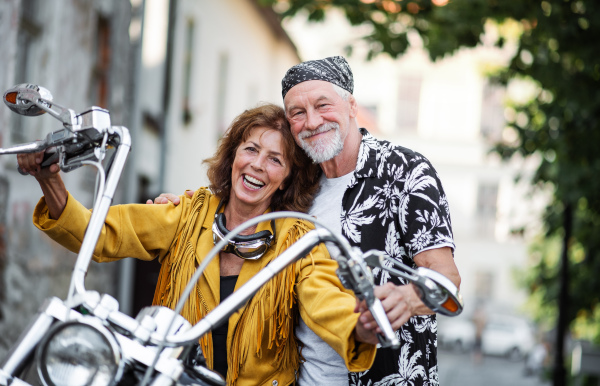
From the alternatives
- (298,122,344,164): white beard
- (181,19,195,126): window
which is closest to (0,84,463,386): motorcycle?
(298,122,344,164): white beard

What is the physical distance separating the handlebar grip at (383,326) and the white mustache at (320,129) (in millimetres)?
1177

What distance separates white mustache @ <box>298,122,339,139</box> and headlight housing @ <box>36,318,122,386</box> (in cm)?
151

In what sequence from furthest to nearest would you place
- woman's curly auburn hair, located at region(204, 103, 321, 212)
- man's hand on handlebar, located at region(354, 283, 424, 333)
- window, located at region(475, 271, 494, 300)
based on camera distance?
window, located at region(475, 271, 494, 300)
woman's curly auburn hair, located at region(204, 103, 321, 212)
man's hand on handlebar, located at region(354, 283, 424, 333)

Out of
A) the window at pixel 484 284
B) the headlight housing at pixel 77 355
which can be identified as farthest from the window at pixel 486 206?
the headlight housing at pixel 77 355

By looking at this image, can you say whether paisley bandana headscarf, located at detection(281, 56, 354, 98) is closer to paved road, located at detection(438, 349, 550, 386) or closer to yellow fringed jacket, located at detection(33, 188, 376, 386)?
yellow fringed jacket, located at detection(33, 188, 376, 386)

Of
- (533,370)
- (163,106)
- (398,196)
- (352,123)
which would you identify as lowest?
(533,370)

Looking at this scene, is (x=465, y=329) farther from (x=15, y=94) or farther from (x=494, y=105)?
(x=15, y=94)

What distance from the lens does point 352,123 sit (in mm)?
3418

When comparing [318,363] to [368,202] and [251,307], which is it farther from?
[368,202]

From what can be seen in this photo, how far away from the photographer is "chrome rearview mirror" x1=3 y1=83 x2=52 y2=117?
2355 millimetres

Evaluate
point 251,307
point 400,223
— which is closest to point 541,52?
point 400,223

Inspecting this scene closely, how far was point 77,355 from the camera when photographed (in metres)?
1.84

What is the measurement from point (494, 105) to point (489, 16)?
31.9 metres

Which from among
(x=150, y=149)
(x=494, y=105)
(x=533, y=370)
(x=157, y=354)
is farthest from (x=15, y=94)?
(x=494, y=105)
